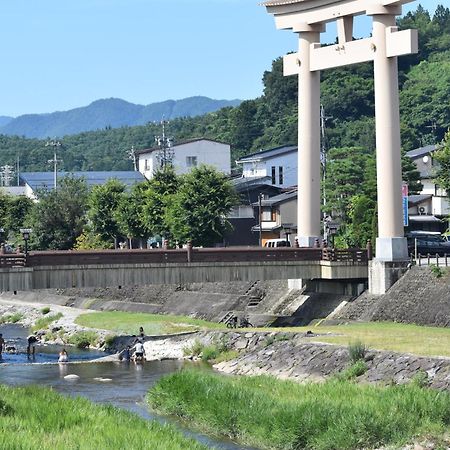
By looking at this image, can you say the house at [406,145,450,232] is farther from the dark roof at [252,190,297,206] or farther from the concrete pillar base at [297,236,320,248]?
the concrete pillar base at [297,236,320,248]

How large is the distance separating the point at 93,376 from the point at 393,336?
12944 mm

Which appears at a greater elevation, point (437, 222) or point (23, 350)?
point (437, 222)

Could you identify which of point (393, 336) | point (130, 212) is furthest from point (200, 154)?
point (393, 336)

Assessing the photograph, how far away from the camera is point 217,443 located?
38406 mm

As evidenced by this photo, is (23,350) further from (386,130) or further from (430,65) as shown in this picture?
(430,65)

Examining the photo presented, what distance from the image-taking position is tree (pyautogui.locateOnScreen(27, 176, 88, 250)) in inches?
4405

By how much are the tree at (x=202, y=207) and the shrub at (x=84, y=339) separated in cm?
1918

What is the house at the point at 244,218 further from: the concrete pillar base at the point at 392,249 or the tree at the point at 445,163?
the concrete pillar base at the point at 392,249

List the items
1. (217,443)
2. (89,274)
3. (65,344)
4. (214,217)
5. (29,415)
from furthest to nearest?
1. (214,217)
2. (65,344)
3. (89,274)
4. (217,443)
5. (29,415)

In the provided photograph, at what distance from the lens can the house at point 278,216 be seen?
4235 inches

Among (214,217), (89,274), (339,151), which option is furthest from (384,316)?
(339,151)

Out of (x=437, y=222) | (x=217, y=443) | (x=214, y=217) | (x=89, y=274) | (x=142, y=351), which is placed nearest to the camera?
(x=217, y=443)

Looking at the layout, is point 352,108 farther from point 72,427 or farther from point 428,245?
point 72,427

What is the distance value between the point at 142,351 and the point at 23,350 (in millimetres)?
9162
